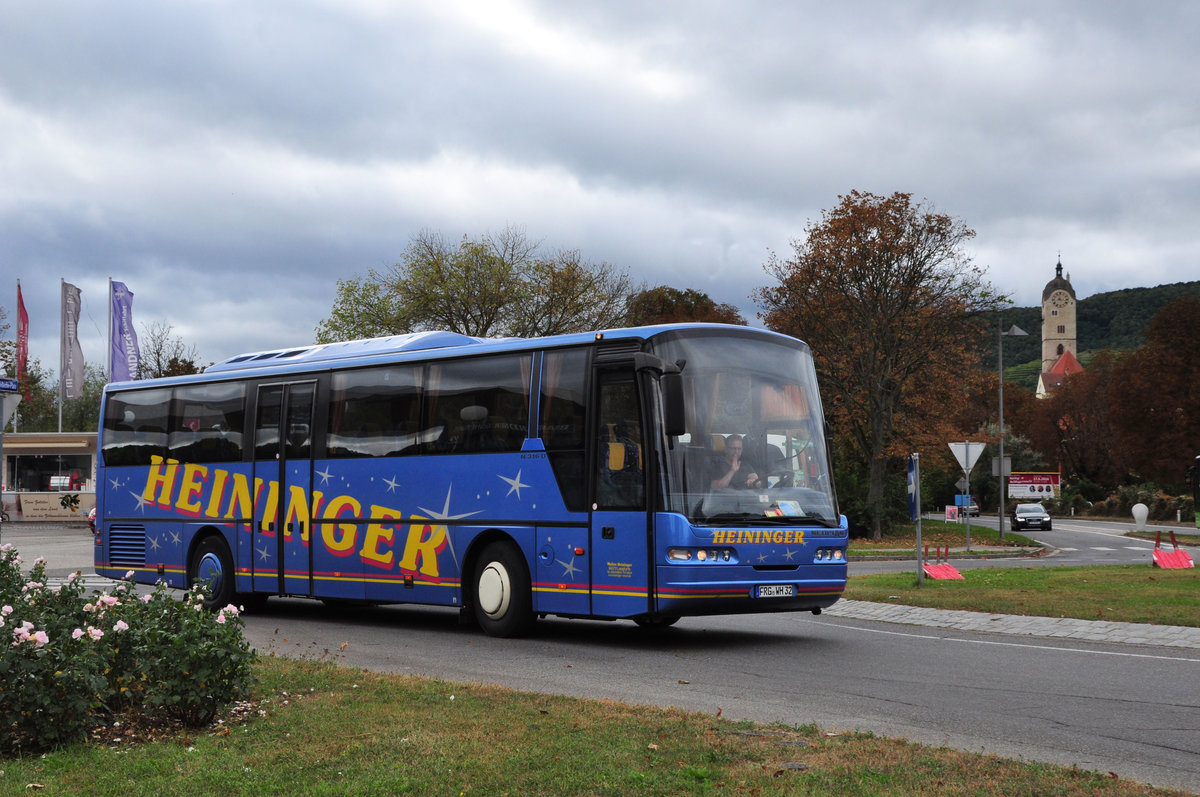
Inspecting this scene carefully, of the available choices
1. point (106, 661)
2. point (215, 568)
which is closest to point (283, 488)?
point (215, 568)

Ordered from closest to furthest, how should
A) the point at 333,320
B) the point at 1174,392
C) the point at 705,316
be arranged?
the point at 333,320
the point at 705,316
the point at 1174,392

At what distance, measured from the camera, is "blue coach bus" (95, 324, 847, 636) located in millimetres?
12703

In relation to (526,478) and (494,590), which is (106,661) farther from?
(494,590)

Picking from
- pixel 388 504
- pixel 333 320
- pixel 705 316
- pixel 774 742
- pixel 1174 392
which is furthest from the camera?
pixel 1174 392

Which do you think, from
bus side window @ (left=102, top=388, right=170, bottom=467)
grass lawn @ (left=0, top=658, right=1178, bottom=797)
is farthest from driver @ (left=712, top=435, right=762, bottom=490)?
bus side window @ (left=102, top=388, right=170, bottom=467)

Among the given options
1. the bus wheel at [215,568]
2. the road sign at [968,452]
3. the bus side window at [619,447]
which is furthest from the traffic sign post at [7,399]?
the road sign at [968,452]

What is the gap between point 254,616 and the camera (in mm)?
18203

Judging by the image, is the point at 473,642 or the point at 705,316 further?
the point at 705,316

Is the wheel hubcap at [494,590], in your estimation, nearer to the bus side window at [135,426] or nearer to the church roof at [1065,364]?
the bus side window at [135,426]

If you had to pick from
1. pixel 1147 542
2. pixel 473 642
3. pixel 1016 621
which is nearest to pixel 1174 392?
pixel 1147 542

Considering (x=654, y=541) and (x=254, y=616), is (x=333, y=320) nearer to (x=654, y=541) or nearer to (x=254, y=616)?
(x=254, y=616)

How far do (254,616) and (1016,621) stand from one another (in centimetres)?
1054

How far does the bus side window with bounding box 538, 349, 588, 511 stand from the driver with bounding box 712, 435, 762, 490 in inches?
58.2

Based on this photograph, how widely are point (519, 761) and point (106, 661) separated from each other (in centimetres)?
265
